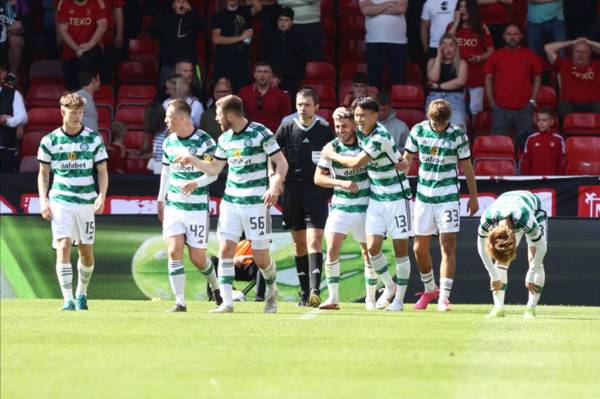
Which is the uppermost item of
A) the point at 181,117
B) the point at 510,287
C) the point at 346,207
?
the point at 181,117

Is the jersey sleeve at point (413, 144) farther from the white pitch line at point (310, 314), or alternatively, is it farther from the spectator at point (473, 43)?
the spectator at point (473, 43)

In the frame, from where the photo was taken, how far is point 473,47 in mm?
22359

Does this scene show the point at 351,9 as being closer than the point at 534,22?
No

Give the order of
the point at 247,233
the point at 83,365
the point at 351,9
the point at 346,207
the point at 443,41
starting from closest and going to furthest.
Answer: the point at 83,365 → the point at 247,233 → the point at 346,207 → the point at 443,41 → the point at 351,9

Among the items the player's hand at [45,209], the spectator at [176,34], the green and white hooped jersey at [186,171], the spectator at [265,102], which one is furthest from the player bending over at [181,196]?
the spectator at [176,34]

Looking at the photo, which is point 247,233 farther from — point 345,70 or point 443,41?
point 345,70

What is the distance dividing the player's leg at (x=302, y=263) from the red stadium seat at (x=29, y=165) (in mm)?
5187

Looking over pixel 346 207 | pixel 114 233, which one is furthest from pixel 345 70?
pixel 346 207

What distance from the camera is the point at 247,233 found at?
584 inches

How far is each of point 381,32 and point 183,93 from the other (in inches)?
122

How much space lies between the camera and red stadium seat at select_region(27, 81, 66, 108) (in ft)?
76.5

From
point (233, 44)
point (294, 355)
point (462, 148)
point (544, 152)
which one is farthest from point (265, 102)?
→ point (294, 355)

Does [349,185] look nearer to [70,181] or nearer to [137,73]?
[70,181]

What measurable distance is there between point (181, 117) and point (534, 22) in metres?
9.44
